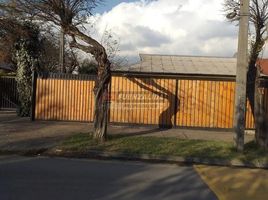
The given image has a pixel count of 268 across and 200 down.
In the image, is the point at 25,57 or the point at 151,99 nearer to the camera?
the point at 151,99

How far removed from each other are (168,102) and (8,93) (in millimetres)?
12113

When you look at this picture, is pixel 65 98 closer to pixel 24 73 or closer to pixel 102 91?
pixel 24 73

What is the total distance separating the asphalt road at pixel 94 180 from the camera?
29.2ft

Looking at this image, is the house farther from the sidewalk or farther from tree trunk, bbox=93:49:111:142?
tree trunk, bbox=93:49:111:142

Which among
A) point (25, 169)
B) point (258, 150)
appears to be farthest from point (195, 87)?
point (25, 169)

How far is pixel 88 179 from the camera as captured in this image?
10.4m

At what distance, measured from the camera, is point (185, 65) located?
92.8 feet

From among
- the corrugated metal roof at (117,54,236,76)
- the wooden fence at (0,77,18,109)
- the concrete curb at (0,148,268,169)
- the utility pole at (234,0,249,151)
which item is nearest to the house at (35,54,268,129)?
the corrugated metal roof at (117,54,236,76)

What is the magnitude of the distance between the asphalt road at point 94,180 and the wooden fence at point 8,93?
17.0 m

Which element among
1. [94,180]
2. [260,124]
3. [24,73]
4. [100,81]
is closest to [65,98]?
[24,73]

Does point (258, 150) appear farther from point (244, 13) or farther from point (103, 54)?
point (103, 54)

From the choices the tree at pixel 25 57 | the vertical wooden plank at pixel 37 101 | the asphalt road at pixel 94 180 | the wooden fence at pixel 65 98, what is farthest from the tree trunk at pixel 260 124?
the tree at pixel 25 57

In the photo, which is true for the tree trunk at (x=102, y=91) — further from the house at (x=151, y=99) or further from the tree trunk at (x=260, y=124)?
the house at (x=151, y=99)

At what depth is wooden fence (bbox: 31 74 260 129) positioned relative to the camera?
2158 centimetres
